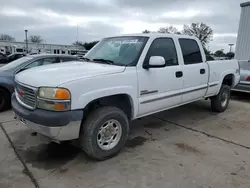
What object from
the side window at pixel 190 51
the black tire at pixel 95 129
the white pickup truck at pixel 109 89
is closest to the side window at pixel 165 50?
the white pickup truck at pixel 109 89

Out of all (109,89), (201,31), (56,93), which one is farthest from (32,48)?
(56,93)

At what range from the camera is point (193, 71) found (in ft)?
15.1

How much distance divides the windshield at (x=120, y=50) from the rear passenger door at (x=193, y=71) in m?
1.13

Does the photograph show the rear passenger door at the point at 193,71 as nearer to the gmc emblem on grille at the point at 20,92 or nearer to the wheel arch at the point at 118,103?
the wheel arch at the point at 118,103

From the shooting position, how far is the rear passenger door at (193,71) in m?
4.49

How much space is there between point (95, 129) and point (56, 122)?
573 mm

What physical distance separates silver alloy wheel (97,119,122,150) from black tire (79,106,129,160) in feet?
0.19

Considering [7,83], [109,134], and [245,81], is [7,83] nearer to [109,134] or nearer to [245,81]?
[109,134]

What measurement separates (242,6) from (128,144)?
13169mm

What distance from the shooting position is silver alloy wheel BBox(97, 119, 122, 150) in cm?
328

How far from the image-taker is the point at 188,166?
3.21 m

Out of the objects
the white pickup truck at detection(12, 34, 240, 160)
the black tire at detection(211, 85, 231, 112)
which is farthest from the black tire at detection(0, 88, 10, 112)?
the black tire at detection(211, 85, 231, 112)

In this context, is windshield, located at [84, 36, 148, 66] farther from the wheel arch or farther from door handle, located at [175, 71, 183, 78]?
door handle, located at [175, 71, 183, 78]

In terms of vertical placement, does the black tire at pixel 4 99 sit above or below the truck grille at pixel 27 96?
below
